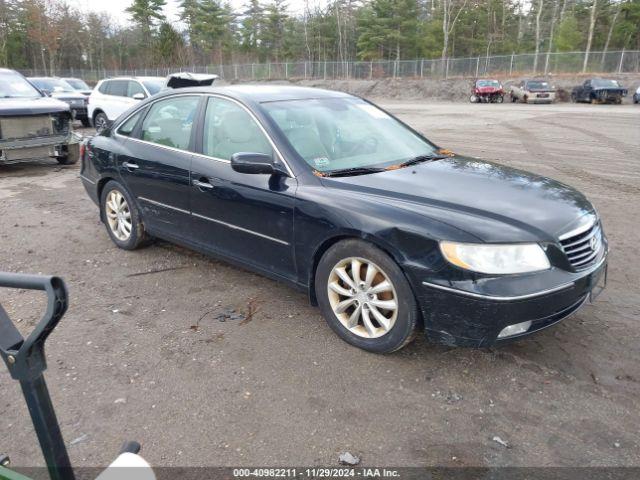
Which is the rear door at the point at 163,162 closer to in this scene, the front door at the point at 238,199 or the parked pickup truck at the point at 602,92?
the front door at the point at 238,199

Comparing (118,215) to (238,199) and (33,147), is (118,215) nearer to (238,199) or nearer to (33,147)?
(238,199)

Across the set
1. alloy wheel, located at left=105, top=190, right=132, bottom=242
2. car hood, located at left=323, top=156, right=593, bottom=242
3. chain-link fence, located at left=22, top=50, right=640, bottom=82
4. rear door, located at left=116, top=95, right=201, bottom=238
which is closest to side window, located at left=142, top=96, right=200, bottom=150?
rear door, located at left=116, top=95, right=201, bottom=238

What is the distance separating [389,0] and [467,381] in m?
62.0

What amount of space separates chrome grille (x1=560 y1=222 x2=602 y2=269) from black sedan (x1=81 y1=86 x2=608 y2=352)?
0.02m

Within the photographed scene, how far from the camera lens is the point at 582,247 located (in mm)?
3135

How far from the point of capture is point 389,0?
58031 millimetres

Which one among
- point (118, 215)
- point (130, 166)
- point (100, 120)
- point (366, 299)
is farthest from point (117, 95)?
point (366, 299)

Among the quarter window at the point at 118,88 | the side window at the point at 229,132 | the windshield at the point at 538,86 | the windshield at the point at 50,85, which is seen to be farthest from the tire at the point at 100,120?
the windshield at the point at 538,86

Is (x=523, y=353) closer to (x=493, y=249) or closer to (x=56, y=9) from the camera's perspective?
(x=493, y=249)

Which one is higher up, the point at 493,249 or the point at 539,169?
the point at 493,249

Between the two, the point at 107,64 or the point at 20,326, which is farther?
the point at 107,64

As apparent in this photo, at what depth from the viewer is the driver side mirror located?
3.52 meters

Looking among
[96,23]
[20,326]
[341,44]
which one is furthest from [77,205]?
[96,23]

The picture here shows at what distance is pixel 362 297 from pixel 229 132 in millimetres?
1784
